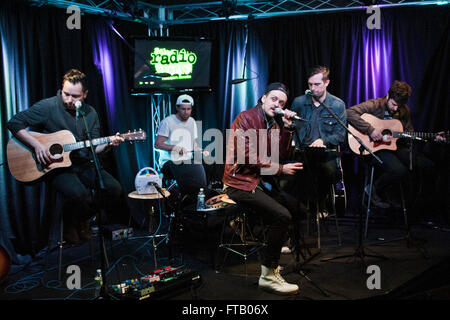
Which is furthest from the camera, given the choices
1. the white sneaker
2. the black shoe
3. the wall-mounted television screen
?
the wall-mounted television screen

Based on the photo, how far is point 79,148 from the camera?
177 inches

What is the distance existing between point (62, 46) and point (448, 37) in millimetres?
6104

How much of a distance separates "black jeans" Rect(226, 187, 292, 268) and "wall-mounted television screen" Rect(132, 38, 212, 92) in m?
3.47

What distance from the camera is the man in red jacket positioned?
12.5 feet

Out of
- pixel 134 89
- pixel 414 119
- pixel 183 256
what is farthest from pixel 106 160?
pixel 414 119

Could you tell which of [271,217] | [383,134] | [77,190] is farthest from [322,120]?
[77,190]

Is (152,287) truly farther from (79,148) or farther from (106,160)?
(106,160)

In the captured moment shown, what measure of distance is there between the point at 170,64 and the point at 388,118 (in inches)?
145

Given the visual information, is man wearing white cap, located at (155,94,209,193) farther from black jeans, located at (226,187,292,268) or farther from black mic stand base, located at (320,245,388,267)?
black mic stand base, located at (320,245,388,267)

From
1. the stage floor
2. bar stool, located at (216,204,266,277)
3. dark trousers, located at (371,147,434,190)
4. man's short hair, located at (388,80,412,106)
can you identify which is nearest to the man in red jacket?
the stage floor

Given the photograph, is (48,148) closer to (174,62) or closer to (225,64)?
(174,62)

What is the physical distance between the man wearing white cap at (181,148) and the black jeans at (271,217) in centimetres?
198

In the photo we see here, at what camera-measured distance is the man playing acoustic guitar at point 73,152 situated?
4.38m

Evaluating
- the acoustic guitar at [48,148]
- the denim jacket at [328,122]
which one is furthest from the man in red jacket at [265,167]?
the denim jacket at [328,122]
